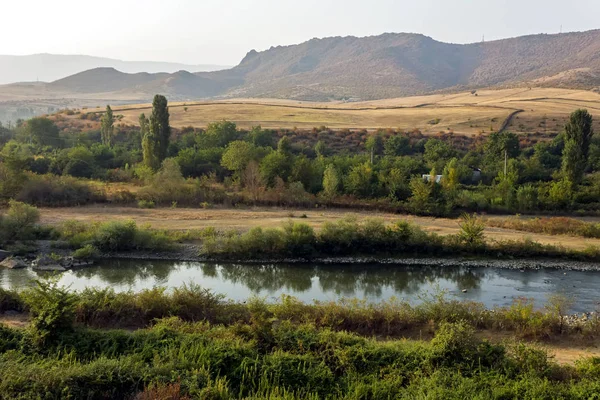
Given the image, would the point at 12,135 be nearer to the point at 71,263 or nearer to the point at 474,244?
the point at 71,263

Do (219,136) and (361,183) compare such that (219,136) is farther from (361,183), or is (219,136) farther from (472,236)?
(472,236)

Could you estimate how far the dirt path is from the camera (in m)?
28.2

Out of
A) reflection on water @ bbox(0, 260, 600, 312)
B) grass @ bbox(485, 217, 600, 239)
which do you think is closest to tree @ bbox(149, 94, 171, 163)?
reflection on water @ bbox(0, 260, 600, 312)

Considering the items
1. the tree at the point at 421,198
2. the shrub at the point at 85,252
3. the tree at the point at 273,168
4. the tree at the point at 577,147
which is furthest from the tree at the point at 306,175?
the tree at the point at 577,147

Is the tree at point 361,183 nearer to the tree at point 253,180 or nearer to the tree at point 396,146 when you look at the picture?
the tree at point 253,180

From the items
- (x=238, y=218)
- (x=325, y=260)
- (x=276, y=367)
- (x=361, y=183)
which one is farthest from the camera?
(x=361, y=183)

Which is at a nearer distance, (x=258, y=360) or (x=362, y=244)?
(x=258, y=360)

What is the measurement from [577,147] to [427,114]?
149 ft

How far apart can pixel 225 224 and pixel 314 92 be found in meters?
128

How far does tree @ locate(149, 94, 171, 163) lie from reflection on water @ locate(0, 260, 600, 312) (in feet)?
65.5

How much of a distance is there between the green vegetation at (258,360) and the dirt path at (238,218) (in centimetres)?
1444

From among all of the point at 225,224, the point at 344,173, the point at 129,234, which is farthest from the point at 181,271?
the point at 344,173

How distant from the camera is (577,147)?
1528 inches

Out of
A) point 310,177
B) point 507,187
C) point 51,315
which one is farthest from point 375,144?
point 51,315
